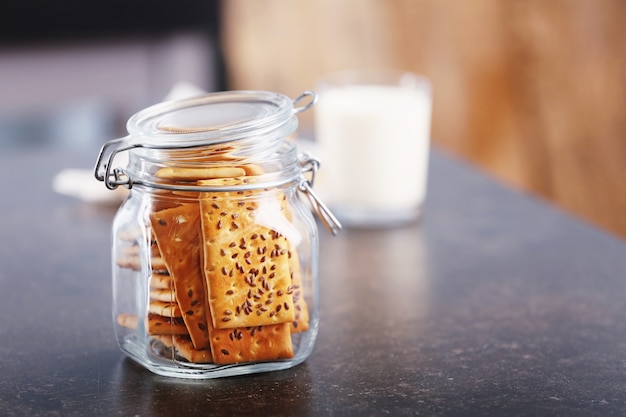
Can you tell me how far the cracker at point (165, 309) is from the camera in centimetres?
67

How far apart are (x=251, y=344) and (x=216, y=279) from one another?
6cm

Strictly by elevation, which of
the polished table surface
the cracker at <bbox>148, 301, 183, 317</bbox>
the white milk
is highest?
the white milk

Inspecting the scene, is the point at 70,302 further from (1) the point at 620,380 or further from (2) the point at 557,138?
(2) the point at 557,138

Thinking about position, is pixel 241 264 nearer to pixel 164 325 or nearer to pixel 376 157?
pixel 164 325

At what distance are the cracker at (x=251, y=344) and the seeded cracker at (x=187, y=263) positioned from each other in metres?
0.02

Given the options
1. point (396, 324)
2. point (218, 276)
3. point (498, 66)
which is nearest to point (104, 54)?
point (498, 66)

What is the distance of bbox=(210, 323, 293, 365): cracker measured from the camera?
Result: 667 mm

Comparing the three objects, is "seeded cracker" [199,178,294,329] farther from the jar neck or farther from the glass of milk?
the glass of milk

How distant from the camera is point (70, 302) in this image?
88cm

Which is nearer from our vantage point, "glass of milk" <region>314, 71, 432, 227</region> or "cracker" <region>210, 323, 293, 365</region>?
"cracker" <region>210, 323, 293, 365</region>

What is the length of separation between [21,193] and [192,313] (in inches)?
27.8

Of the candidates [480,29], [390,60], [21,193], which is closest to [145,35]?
[390,60]

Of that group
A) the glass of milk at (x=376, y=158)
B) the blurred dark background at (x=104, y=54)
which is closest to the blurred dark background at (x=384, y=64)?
the blurred dark background at (x=104, y=54)

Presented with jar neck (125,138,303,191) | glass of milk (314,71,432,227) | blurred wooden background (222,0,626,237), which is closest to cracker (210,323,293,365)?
jar neck (125,138,303,191)
